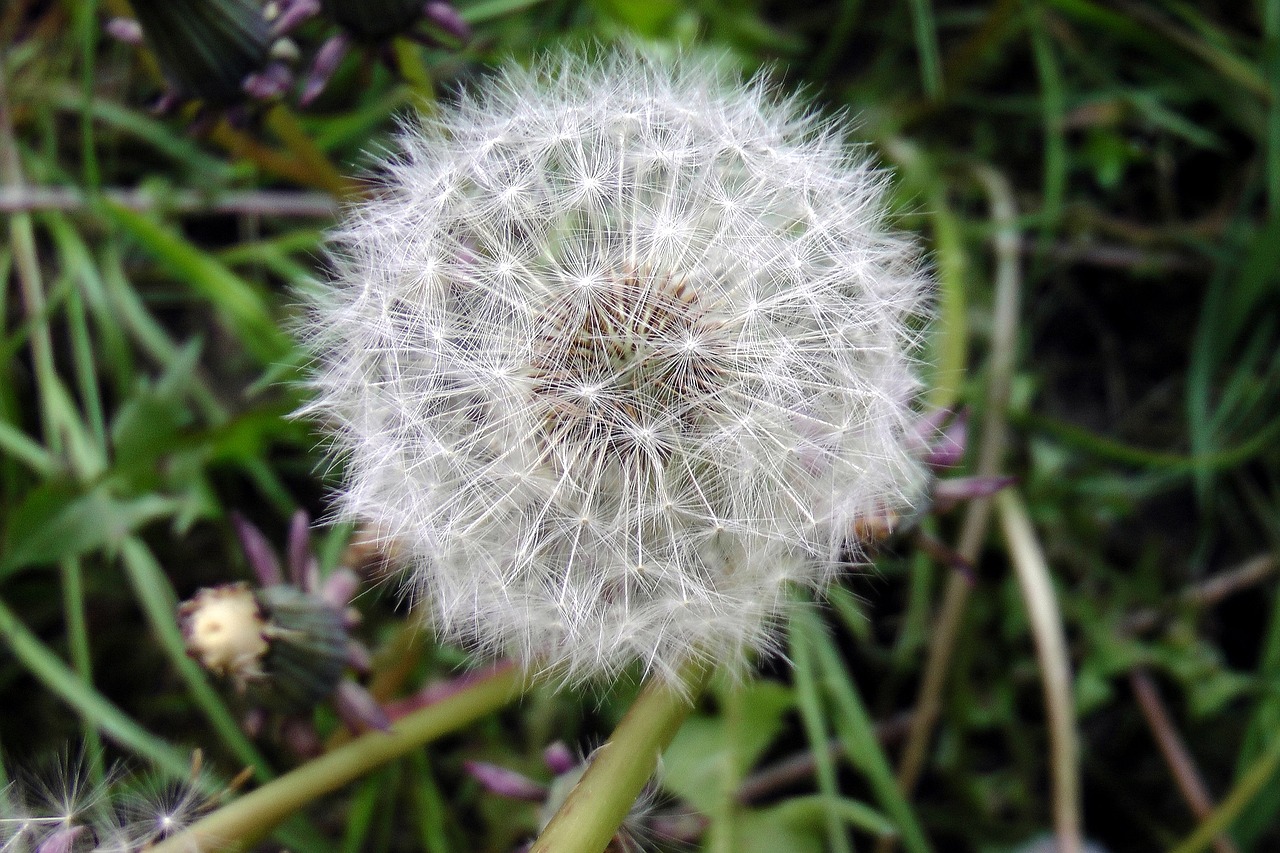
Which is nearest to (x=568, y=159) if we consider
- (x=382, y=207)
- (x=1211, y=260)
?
(x=382, y=207)

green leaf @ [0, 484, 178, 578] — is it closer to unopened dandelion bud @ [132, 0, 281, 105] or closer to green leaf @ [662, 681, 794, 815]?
unopened dandelion bud @ [132, 0, 281, 105]

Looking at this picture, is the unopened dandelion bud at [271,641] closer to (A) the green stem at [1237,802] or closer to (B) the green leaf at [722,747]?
(B) the green leaf at [722,747]

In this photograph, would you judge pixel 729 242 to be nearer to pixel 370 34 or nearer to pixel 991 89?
pixel 370 34

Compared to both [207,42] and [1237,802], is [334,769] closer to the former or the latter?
[207,42]

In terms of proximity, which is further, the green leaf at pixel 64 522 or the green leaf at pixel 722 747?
the green leaf at pixel 64 522

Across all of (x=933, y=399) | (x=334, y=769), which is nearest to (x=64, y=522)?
(x=334, y=769)

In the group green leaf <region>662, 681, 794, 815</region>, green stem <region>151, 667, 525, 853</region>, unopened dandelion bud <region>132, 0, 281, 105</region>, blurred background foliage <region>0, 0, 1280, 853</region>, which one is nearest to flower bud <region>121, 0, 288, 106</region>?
unopened dandelion bud <region>132, 0, 281, 105</region>

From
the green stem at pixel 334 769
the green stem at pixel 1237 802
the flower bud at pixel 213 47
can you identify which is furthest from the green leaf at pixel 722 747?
the flower bud at pixel 213 47
